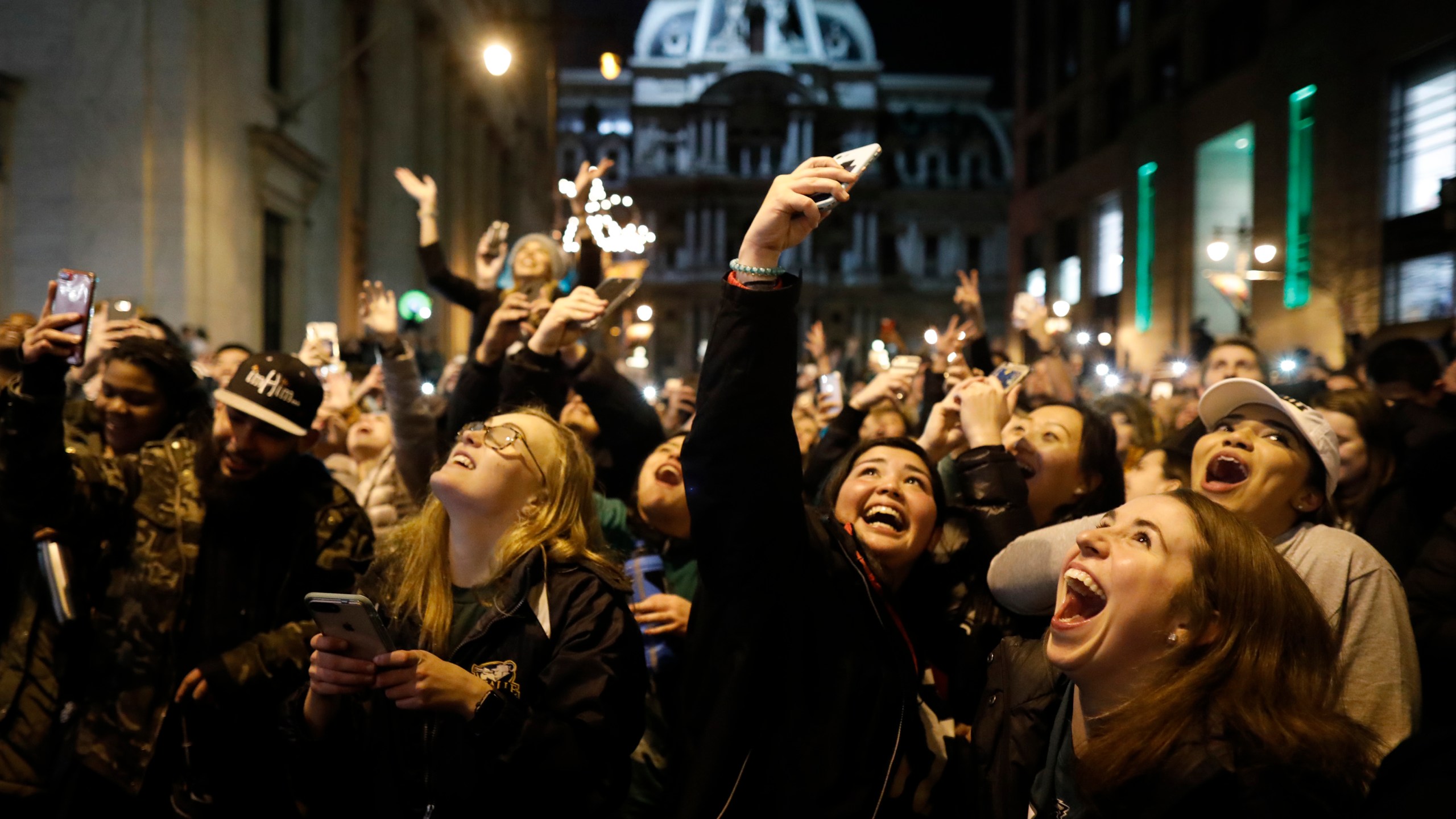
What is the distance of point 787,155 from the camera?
231ft

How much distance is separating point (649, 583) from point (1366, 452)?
9.34 feet

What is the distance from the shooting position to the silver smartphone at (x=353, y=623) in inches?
84.6

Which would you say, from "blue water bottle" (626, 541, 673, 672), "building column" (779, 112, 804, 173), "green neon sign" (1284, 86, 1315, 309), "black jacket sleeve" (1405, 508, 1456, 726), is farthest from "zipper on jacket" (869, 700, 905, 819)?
"building column" (779, 112, 804, 173)

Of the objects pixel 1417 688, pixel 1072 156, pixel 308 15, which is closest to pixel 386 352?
pixel 1417 688

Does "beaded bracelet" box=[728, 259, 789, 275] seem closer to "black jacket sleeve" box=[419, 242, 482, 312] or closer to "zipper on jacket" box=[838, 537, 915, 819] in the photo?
"zipper on jacket" box=[838, 537, 915, 819]

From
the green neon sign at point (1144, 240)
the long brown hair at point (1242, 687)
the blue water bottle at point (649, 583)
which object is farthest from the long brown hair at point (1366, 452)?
the green neon sign at point (1144, 240)

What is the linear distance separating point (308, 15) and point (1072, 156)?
31386 millimetres

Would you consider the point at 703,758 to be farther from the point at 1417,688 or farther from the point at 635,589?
the point at 1417,688

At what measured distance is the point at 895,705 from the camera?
243 centimetres

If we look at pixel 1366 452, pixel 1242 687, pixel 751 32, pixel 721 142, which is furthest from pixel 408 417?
pixel 751 32

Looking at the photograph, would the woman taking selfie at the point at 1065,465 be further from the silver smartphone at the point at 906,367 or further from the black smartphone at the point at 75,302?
the black smartphone at the point at 75,302

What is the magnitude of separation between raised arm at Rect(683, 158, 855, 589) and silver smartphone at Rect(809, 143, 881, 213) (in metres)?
0.02

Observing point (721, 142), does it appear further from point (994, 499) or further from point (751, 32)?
point (994, 499)

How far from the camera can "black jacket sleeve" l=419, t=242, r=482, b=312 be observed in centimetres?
674
